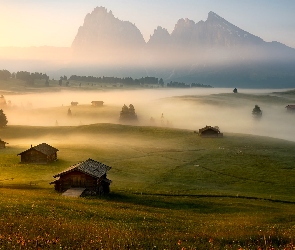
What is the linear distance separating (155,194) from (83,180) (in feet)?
39.2

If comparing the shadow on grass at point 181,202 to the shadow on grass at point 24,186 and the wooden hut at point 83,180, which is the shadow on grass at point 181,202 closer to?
the wooden hut at point 83,180

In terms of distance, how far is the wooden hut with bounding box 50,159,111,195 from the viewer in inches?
2338

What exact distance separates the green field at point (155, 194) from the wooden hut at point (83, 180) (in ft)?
8.22

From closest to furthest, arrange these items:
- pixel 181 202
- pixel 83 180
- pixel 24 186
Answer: pixel 181 202 → pixel 83 180 → pixel 24 186

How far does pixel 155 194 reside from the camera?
2404 inches

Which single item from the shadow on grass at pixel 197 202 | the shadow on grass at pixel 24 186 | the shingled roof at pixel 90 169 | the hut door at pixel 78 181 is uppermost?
the shingled roof at pixel 90 169

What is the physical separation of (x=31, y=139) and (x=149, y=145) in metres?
45.4

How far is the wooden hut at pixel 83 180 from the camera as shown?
195ft

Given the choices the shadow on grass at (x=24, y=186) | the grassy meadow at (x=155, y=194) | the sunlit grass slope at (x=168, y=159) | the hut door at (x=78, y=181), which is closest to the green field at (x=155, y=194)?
the grassy meadow at (x=155, y=194)

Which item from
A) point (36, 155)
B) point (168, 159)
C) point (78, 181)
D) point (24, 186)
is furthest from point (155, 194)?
point (36, 155)

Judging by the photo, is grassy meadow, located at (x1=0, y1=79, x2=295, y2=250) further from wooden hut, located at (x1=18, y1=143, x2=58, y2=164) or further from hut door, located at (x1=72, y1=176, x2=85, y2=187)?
hut door, located at (x1=72, y1=176, x2=85, y2=187)

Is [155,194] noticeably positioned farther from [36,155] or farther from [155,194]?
[36,155]

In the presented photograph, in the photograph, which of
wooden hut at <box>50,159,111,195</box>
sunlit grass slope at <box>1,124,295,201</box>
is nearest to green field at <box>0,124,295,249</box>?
sunlit grass slope at <box>1,124,295,201</box>

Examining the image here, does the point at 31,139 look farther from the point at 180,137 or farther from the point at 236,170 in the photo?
the point at 236,170
